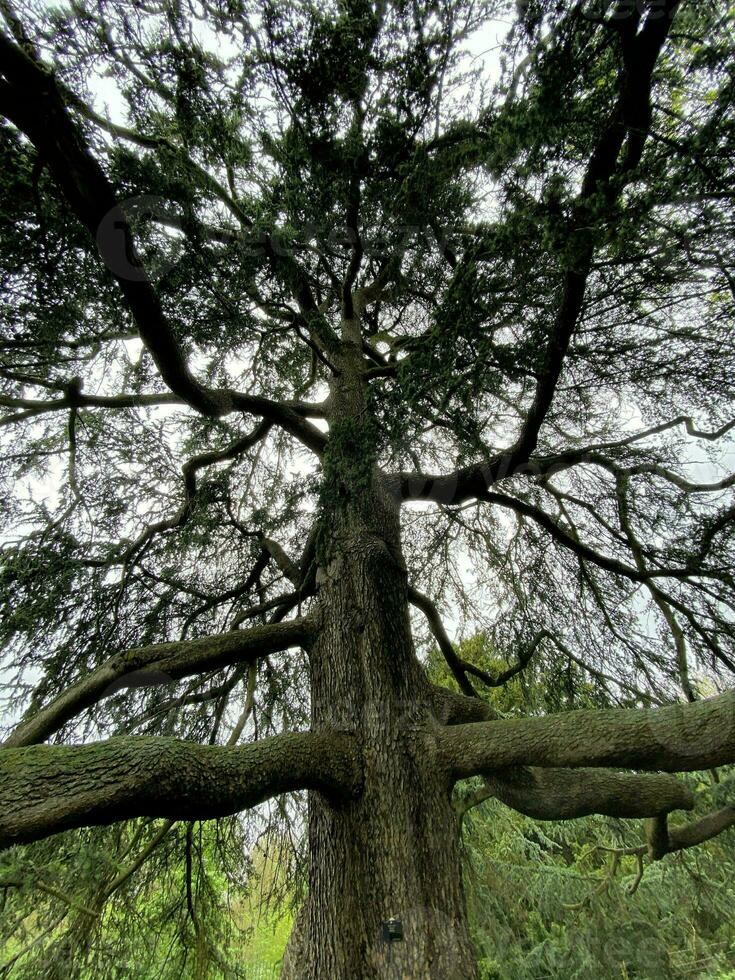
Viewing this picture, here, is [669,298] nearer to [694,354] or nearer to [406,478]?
[694,354]

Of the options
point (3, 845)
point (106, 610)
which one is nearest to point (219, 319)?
point (106, 610)

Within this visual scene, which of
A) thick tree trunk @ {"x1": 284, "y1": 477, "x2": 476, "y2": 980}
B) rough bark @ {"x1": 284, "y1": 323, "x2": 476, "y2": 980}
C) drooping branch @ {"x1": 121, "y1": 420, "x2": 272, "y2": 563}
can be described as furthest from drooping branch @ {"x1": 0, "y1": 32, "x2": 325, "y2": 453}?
thick tree trunk @ {"x1": 284, "y1": 477, "x2": 476, "y2": 980}

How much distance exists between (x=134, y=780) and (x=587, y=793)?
1985mm

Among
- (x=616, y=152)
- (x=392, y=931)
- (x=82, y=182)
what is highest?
(x=82, y=182)

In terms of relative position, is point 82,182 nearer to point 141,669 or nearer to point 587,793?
point 141,669

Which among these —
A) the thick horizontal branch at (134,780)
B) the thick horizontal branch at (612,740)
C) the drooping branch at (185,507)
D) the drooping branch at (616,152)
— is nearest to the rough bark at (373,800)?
the thick horizontal branch at (612,740)

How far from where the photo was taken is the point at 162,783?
5.33 ft

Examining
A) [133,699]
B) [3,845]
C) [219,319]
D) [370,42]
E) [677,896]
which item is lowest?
[677,896]

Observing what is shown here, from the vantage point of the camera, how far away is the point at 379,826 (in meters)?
2.15

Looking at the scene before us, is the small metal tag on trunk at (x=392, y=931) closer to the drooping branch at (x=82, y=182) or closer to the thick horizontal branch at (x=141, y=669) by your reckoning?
A: the thick horizontal branch at (x=141, y=669)

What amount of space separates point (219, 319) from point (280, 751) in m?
2.33

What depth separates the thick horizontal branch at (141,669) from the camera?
2.33 metres

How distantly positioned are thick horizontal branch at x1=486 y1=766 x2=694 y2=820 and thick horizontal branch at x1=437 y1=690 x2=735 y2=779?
27 centimetres

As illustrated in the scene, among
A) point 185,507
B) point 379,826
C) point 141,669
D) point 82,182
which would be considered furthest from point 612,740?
point 185,507
